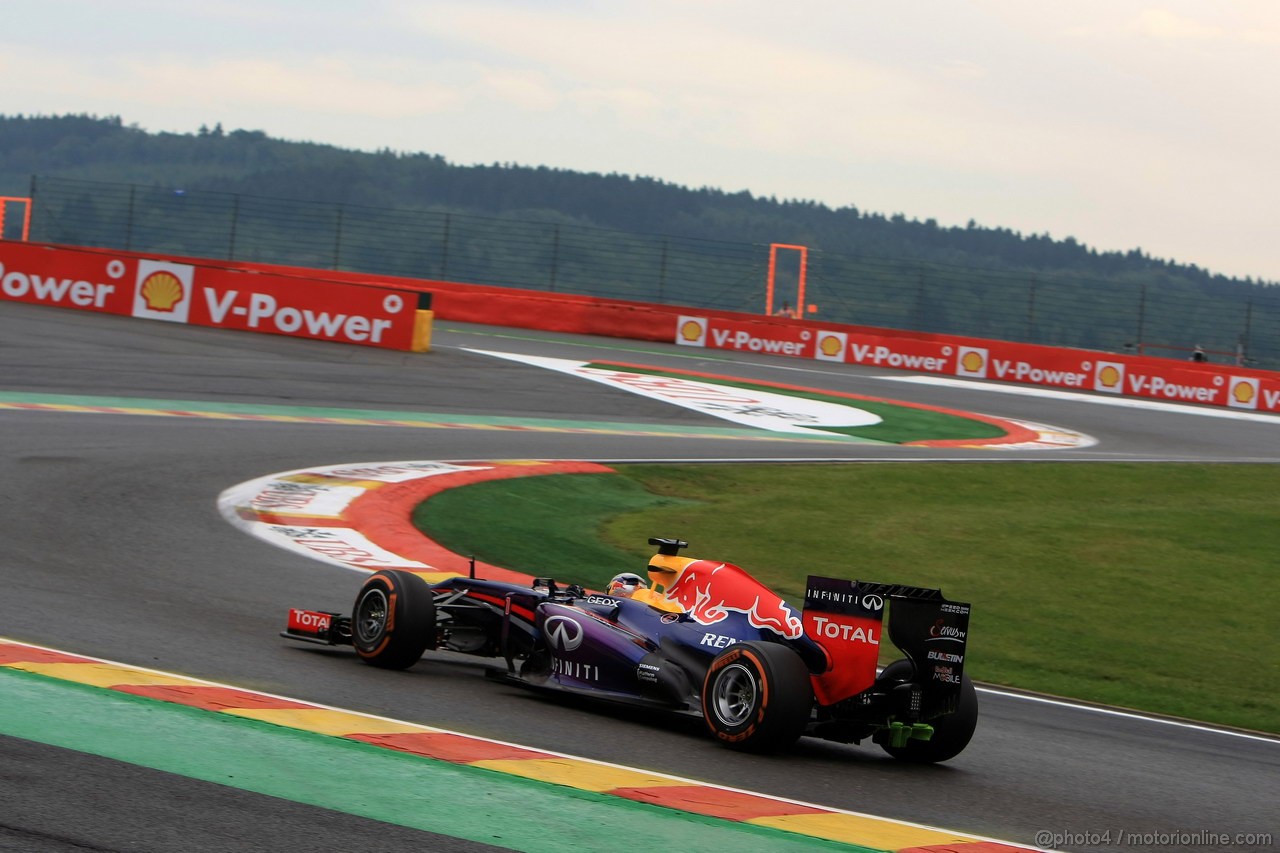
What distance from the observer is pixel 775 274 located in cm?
3431

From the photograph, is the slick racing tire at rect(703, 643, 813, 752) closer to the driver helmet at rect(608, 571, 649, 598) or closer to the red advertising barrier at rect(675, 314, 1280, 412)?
the driver helmet at rect(608, 571, 649, 598)

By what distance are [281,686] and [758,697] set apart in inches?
83.3

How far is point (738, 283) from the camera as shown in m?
34.6

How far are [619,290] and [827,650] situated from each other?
2857 centimetres

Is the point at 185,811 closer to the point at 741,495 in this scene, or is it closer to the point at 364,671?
the point at 364,671

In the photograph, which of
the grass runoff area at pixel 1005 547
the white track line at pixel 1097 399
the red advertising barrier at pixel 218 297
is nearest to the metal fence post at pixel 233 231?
the red advertising barrier at pixel 218 297

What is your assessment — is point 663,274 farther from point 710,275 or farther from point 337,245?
point 337,245

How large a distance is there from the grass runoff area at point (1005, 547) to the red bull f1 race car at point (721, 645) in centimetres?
335

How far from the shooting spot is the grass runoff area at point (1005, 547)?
1002 cm

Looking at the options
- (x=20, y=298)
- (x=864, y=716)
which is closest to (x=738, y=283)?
(x=20, y=298)

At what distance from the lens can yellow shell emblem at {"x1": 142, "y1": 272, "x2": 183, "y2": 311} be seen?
25.5 m

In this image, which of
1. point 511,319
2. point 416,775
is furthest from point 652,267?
point 416,775

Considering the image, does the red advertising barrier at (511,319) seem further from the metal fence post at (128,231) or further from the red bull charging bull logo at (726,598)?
the red bull charging bull logo at (726,598)

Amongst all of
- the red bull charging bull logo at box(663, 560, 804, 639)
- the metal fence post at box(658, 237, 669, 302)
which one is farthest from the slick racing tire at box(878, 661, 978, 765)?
the metal fence post at box(658, 237, 669, 302)
